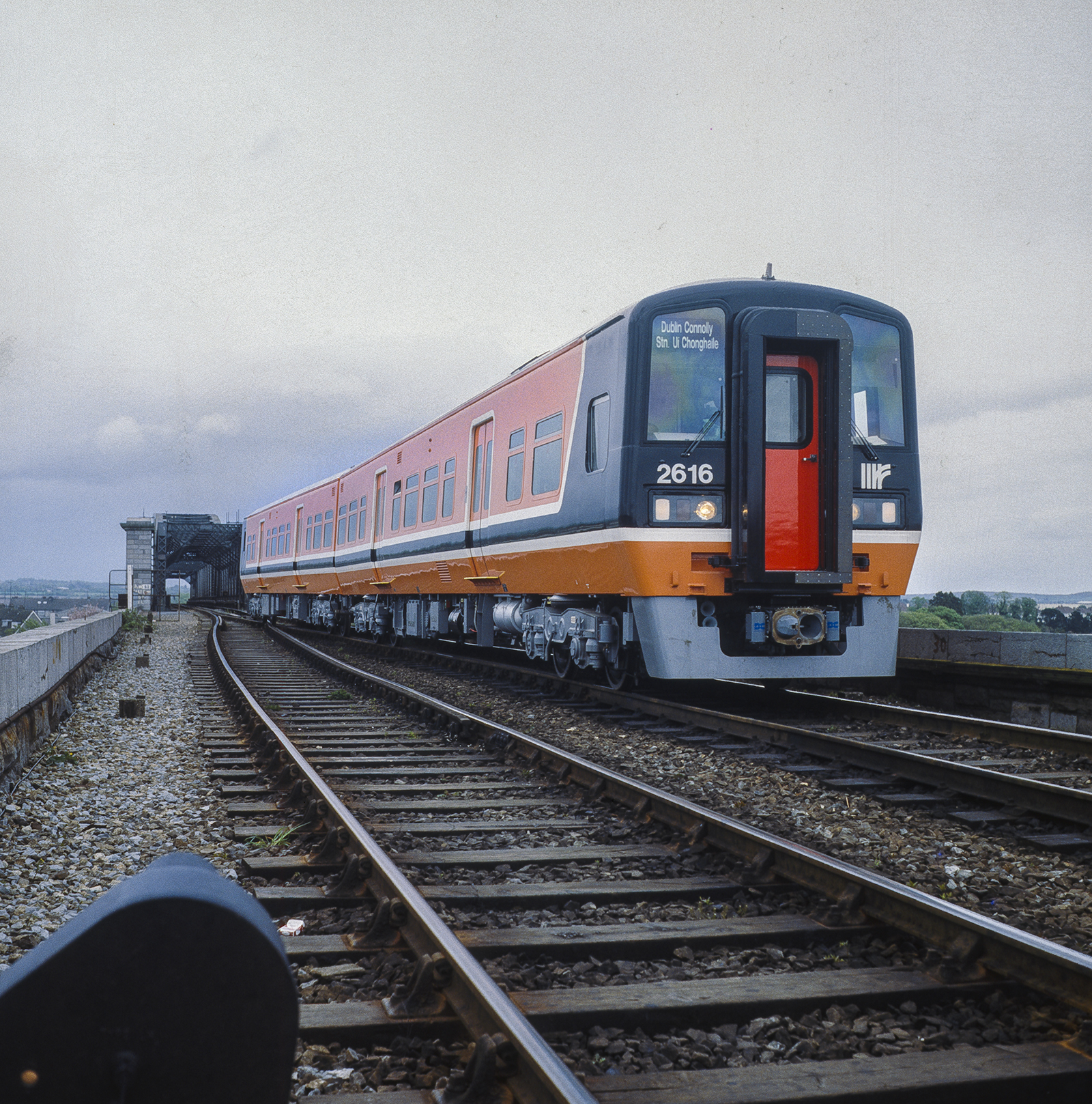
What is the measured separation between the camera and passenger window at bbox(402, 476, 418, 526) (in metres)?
15.6

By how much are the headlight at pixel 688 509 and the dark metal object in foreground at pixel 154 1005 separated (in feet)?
22.2

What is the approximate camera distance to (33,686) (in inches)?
297

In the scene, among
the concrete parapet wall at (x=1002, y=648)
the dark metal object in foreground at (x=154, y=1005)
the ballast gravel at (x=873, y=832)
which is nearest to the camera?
the dark metal object in foreground at (x=154, y=1005)

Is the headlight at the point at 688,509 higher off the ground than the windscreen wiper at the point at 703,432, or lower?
lower

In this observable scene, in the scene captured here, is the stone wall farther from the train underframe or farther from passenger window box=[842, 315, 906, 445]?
passenger window box=[842, 315, 906, 445]

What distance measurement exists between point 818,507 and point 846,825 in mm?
3772

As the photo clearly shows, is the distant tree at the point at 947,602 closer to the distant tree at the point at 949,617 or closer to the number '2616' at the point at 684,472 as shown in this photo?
the distant tree at the point at 949,617

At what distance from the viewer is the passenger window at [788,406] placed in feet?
27.7

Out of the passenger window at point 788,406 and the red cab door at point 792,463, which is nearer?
the red cab door at point 792,463

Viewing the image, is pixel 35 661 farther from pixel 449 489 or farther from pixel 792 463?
pixel 449 489

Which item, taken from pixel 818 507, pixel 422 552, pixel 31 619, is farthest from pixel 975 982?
pixel 31 619

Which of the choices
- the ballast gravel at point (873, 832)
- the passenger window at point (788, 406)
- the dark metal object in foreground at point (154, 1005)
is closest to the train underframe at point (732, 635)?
the ballast gravel at point (873, 832)

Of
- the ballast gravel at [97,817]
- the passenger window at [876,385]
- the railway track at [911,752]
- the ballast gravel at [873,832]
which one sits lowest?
the ballast gravel at [97,817]

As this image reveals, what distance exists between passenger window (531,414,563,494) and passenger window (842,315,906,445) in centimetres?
268
